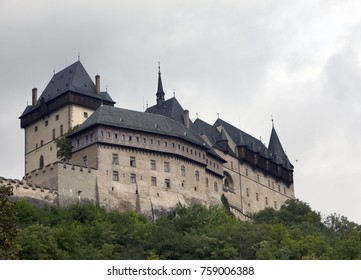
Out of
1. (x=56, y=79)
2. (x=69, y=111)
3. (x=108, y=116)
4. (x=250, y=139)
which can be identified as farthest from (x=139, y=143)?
(x=250, y=139)

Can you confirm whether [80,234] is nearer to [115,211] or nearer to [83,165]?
[115,211]

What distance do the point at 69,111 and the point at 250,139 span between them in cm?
2061

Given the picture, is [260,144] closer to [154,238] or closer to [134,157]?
[134,157]

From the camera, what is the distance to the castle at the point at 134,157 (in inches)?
2692

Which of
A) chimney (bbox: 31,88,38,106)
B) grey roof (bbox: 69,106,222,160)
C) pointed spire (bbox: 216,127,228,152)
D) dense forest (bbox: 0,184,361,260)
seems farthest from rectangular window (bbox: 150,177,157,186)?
chimney (bbox: 31,88,38,106)

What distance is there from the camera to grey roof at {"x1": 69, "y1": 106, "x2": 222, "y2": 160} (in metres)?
72.6

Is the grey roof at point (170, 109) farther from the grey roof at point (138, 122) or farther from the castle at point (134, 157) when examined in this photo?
the grey roof at point (138, 122)

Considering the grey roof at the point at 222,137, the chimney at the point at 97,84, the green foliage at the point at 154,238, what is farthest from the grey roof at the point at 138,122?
the green foliage at the point at 154,238

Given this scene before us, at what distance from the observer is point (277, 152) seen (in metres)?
97.0

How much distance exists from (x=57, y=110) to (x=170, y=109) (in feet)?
32.4

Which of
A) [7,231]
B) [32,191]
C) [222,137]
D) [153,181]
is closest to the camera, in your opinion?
[7,231]

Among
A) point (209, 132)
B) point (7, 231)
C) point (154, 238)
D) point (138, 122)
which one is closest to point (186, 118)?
point (209, 132)

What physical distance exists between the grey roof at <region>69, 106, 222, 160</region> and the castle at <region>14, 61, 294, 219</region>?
0.09 metres

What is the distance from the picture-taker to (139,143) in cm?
7306
